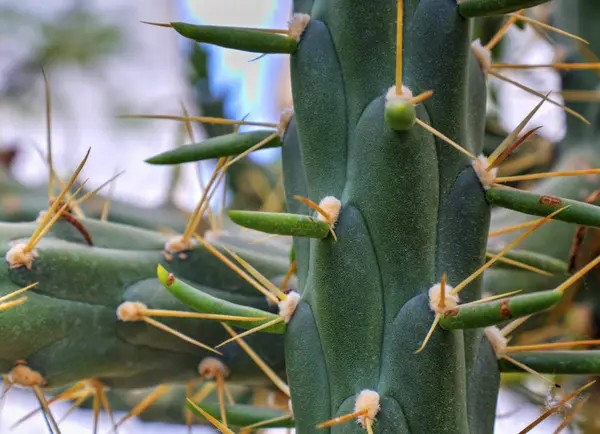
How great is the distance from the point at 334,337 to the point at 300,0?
22 cm

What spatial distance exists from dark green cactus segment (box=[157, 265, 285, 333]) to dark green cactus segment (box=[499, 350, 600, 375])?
161 mm

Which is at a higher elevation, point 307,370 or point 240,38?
point 240,38

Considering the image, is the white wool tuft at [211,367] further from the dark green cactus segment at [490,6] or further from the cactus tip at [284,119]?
the dark green cactus segment at [490,6]

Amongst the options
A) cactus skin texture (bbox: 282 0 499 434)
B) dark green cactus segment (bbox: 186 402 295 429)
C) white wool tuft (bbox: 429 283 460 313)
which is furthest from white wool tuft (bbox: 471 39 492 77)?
dark green cactus segment (bbox: 186 402 295 429)

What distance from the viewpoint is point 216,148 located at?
52 cm

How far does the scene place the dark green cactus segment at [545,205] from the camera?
428mm

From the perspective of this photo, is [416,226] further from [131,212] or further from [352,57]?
[131,212]

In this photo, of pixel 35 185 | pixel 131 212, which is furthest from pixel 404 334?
pixel 35 185

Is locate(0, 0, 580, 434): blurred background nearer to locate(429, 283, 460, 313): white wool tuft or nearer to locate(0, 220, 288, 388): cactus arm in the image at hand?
locate(0, 220, 288, 388): cactus arm

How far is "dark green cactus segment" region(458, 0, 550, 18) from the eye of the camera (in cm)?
39

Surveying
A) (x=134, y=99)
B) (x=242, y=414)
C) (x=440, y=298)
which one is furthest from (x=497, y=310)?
(x=134, y=99)

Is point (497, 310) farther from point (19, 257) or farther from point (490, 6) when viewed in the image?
point (19, 257)

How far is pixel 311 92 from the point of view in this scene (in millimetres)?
451

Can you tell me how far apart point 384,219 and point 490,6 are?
129 millimetres
